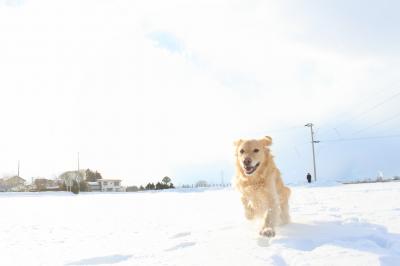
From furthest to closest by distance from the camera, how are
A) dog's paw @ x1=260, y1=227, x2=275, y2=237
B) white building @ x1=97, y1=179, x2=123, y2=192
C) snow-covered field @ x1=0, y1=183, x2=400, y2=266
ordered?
white building @ x1=97, y1=179, x2=123, y2=192, dog's paw @ x1=260, y1=227, x2=275, y2=237, snow-covered field @ x1=0, y1=183, x2=400, y2=266

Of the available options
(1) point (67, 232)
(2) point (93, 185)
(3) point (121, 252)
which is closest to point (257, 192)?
(3) point (121, 252)

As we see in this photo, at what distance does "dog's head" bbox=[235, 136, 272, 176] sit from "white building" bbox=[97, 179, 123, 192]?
309 feet

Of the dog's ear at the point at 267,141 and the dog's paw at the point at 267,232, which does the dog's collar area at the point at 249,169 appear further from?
the dog's paw at the point at 267,232

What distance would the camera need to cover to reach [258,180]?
6.51 metres

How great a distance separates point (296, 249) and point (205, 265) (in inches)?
38.8

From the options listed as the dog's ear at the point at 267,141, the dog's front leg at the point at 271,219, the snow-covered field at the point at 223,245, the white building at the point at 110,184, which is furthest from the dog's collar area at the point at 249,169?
the white building at the point at 110,184

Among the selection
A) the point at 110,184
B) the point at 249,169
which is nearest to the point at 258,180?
the point at 249,169

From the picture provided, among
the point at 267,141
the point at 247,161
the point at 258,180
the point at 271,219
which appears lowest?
the point at 271,219

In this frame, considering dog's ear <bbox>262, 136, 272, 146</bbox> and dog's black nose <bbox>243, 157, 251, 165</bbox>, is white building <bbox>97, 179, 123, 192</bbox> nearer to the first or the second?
dog's ear <bbox>262, 136, 272, 146</bbox>

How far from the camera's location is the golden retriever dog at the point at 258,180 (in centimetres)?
643

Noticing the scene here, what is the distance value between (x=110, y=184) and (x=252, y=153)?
100615 millimetres

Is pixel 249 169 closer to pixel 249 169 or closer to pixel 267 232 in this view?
pixel 249 169

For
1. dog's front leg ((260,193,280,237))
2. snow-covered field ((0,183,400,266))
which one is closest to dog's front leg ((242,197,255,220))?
snow-covered field ((0,183,400,266))

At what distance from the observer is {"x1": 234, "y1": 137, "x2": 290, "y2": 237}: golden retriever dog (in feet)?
21.1
